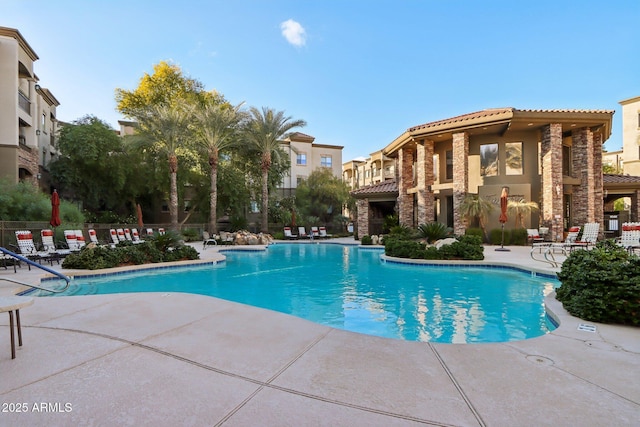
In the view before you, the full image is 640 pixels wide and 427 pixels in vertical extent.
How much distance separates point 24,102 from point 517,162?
27.4 m

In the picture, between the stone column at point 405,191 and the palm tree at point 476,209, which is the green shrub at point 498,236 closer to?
the palm tree at point 476,209

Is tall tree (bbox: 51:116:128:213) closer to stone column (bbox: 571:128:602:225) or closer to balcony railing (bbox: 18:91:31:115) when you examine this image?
balcony railing (bbox: 18:91:31:115)

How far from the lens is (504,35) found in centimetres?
1641

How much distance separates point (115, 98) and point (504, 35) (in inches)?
1136

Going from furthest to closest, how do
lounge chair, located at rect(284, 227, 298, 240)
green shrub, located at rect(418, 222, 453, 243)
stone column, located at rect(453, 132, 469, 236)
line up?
lounge chair, located at rect(284, 227, 298, 240) < stone column, located at rect(453, 132, 469, 236) < green shrub, located at rect(418, 222, 453, 243)

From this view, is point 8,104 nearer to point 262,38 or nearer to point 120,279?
point 262,38

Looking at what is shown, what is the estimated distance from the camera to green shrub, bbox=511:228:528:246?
1761 centimetres

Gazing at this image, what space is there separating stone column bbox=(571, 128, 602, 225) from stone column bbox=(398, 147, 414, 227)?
27.9ft

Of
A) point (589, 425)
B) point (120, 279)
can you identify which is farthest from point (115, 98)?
point (589, 425)

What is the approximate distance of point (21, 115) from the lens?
62.5 feet

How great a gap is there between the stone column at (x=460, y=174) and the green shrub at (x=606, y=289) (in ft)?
44.2

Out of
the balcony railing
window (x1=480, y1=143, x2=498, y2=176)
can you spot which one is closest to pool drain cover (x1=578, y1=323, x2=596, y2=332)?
window (x1=480, y1=143, x2=498, y2=176)

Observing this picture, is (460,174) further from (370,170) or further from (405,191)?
(370,170)

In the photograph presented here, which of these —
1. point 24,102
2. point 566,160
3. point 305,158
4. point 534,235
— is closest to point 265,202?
point 305,158
